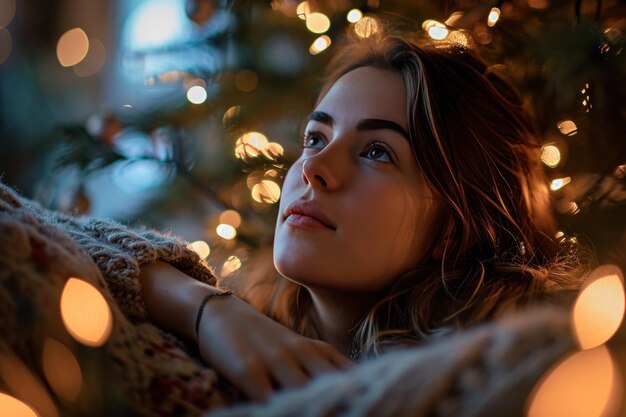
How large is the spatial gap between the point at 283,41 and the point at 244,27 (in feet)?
0.29

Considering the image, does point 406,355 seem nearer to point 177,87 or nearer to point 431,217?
point 431,217

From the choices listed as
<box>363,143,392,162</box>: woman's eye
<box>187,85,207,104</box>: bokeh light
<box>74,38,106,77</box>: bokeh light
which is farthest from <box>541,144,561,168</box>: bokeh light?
<box>74,38,106,77</box>: bokeh light

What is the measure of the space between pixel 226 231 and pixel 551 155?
619 mm

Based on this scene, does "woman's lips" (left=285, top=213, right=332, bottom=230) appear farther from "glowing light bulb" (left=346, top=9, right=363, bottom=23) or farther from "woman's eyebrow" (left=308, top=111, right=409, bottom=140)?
"glowing light bulb" (left=346, top=9, right=363, bottom=23)

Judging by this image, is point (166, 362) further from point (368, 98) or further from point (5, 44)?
point (5, 44)

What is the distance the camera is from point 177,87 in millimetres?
1474

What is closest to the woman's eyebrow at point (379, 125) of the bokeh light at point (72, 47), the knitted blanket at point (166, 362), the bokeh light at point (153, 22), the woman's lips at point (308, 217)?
the woman's lips at point (308, 217)

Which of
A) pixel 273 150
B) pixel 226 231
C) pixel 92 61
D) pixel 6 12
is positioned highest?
pixel 6 12

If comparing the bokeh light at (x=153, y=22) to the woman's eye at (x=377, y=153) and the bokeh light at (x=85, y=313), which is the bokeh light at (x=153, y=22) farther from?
the bokeh light at (x=85, y=313)

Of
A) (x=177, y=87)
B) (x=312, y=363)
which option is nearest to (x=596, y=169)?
(x=312, y=363)

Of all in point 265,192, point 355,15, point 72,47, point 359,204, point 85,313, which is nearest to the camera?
point 85,313

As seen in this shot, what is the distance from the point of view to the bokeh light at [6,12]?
2.34 meters

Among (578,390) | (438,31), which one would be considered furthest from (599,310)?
(438,31)

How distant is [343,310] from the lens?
0.84 m
